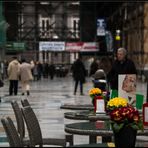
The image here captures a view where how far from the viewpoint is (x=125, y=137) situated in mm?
5633

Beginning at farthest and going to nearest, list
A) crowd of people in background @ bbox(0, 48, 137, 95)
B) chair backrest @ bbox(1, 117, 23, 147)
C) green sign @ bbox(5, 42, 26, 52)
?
green sign @ bbox(5, 42, 26, 52) < crowd of people in background @ bbox(0, 48, 137, 95) < chair backrest @ bbox(1, 117, 23, 147)

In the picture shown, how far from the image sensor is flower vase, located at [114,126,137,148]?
18.5 ft

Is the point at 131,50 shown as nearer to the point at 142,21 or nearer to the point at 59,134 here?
the point at 142,21

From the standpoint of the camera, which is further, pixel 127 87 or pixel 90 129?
pixel 127 87

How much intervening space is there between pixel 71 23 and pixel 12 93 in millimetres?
40614

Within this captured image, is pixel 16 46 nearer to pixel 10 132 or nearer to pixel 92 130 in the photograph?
pixel 92 130

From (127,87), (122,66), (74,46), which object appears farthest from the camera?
(74,46)

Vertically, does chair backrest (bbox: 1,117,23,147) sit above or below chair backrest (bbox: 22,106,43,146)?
above

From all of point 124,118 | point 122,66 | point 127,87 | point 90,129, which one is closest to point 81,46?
point 122,66

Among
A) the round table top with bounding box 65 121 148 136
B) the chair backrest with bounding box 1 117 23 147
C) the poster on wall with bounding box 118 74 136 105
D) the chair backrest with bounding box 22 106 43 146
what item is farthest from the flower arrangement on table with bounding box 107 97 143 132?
the poster on wall with bounding box 118 74 136 105

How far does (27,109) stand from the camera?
7441 mm

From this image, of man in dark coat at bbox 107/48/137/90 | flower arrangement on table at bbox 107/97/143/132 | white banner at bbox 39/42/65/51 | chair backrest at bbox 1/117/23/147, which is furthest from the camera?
white banner at bbox 39/42/65/51

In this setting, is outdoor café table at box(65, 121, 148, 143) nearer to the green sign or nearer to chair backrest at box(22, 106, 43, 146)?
chair backrest at box(22, 106, 43, 146)

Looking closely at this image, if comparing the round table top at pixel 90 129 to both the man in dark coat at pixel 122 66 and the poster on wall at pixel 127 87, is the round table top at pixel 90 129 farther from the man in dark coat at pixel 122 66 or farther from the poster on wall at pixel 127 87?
the man in dark coat at pixel 122 66
